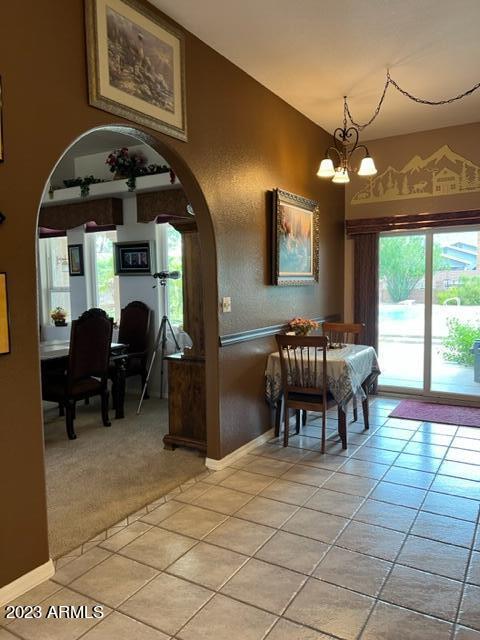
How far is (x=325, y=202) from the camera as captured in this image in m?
5.31

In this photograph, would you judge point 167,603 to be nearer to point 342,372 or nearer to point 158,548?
point 158,548

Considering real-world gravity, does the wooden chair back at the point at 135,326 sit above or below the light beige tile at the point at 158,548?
above

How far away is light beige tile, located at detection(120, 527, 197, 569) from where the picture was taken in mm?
2361

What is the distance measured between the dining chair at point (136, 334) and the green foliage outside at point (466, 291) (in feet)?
11.5

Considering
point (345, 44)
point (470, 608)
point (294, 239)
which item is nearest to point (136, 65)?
point (345, 44)

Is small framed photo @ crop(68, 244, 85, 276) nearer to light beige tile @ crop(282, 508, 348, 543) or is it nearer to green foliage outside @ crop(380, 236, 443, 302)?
green foliage outside @ crop(380, 236, 443, 302)

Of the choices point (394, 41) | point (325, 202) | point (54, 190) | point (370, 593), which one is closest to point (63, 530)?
point (370, 593)

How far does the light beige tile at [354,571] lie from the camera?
7.02ft

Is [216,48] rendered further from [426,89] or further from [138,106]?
[426,89]

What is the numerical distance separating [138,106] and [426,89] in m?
2.75

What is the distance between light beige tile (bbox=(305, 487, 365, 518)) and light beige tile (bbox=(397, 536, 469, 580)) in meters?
0.41

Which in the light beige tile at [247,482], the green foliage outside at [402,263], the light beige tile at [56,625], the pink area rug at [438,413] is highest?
the green foliage outside at [402,263]

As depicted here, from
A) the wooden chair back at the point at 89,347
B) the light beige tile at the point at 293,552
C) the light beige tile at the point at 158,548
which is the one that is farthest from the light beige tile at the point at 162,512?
the wooden chair back at the point at 89,347

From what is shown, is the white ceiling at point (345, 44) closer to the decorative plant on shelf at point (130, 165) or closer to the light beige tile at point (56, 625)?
the decorative plant on shelf at point (130, 165)
